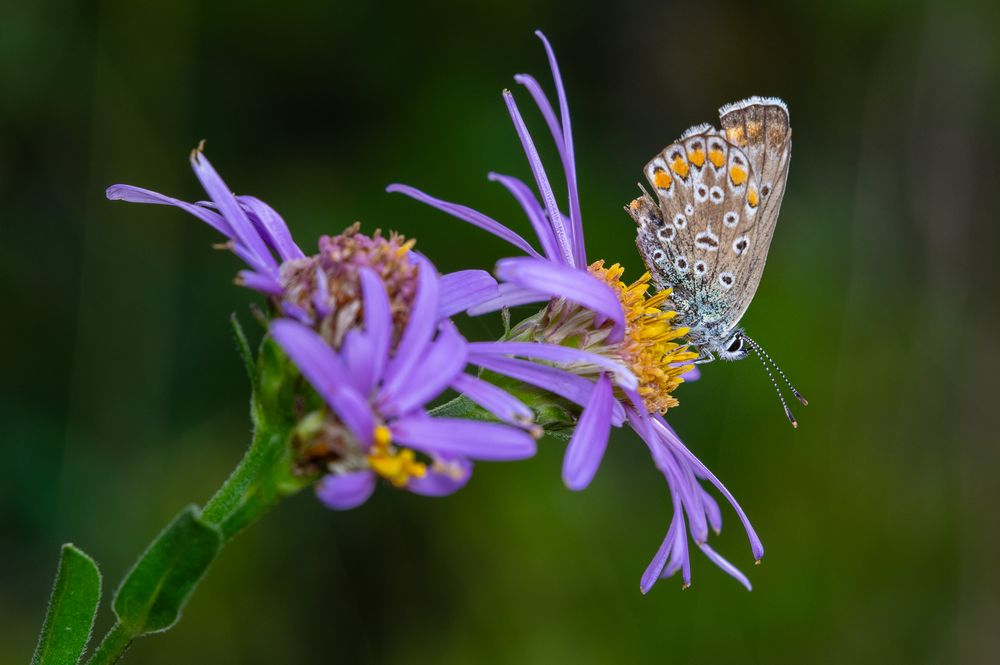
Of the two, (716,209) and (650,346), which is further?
(716,209)

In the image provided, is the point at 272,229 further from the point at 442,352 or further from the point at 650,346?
the point at 650,346

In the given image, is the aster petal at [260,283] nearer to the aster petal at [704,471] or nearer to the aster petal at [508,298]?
the aster petal at [508,298]

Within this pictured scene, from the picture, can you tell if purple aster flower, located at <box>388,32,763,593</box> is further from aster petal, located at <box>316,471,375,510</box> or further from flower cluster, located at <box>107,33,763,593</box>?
aster petal, located at <box>316,471,375,510</box>

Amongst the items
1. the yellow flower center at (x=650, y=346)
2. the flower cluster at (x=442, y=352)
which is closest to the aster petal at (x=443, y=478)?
A: the flower cluster at (x=442, y=352)

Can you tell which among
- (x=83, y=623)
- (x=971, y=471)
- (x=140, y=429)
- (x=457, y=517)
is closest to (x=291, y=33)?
(x=140, y=429)

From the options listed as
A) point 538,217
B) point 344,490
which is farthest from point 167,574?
point 538,217

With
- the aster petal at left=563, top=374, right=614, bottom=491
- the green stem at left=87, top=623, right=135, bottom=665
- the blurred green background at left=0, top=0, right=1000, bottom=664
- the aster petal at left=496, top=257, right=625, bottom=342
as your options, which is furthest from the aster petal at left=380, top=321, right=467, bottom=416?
the blurred green background at left=0, top=0, right=1000, bottom=664
